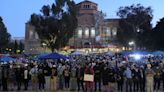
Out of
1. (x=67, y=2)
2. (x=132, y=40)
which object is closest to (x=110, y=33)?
(x=132, y=40)

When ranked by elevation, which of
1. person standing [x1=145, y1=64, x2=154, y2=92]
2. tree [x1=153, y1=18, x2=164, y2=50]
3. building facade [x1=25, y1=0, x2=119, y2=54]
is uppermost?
building facade [x1=25, y1=0, x2=119, y2=54]

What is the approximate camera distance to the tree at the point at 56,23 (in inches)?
2995

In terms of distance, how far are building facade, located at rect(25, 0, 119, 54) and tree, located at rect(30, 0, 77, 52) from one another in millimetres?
70613

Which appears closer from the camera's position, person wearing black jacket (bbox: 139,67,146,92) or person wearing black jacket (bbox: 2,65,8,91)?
person wearing black jacket (bbox: 139,67,146,92)

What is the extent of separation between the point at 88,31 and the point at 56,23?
7609cm

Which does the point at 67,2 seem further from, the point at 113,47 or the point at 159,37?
the point at 113,47

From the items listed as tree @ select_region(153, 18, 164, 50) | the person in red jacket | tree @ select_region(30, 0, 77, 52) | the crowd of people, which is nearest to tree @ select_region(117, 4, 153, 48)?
tree @ select_region(153, 18, 164, 50)

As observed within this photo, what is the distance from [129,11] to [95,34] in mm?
42284

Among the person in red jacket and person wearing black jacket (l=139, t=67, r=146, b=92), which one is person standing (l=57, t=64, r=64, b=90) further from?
person wearing black jacket (l=139, t=67, r=146, b=92)

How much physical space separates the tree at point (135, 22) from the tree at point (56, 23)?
31694mm

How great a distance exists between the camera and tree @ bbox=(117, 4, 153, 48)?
106 metres

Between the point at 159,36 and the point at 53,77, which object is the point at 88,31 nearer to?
the point at 159,36

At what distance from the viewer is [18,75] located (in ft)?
92.3

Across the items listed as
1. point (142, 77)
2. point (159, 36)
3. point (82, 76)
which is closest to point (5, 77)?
point (82, 76)
